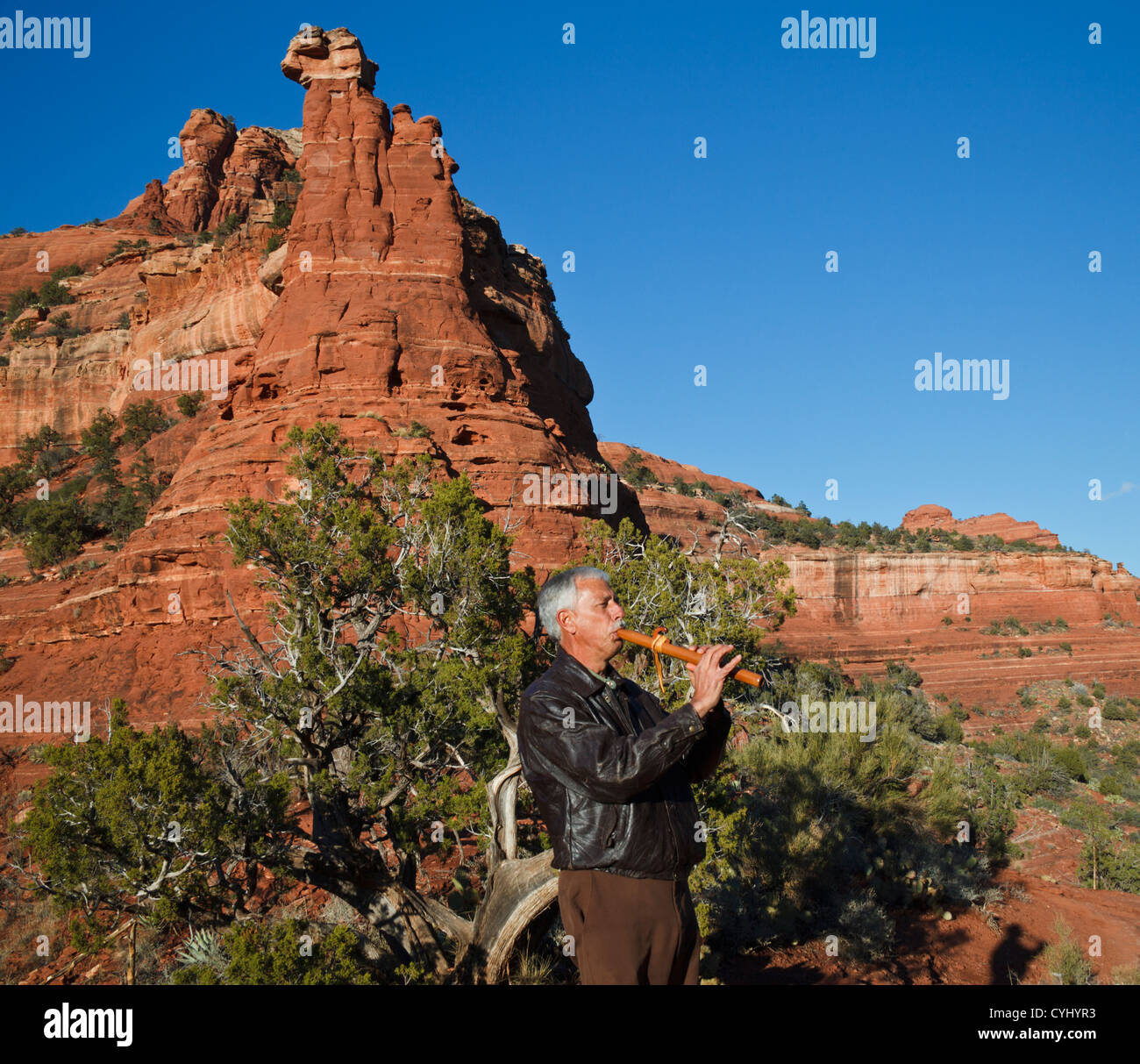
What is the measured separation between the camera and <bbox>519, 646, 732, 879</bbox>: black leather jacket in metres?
2.42

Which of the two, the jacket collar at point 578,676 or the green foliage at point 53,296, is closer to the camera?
the jacket collar at point 578,676

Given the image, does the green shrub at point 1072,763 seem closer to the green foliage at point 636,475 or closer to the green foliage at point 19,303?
the green foliage at point 636,475

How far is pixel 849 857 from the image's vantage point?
11.6m

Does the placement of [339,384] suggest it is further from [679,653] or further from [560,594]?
[679,653]

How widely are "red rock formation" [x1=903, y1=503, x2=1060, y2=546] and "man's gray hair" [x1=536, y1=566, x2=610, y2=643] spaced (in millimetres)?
80576

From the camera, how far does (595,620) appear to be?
2895mm

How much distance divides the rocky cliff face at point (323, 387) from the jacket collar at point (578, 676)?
9354 mm

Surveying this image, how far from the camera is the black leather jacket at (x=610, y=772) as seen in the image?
7.93 feet

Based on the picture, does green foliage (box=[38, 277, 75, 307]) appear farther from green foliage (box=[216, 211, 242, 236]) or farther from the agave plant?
the agave plant

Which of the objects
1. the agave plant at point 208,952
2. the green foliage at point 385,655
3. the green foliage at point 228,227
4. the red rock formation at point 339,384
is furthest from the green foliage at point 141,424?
the agave plant at point 208,952

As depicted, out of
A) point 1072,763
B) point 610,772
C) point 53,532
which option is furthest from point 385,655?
point 53,532
